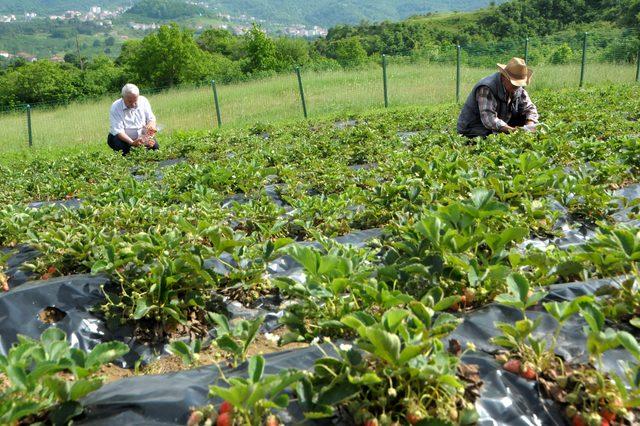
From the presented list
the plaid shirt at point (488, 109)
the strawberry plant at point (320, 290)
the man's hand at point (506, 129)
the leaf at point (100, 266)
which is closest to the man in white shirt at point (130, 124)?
the plaid shirt at point (488, 109)

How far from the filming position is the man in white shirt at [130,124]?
912 centimetres

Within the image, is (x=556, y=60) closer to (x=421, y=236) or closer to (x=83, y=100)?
(x=83, y=100)

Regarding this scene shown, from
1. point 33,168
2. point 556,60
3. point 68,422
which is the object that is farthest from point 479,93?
point 556,60

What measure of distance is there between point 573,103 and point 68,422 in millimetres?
10518

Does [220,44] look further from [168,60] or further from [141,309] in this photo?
[141,309]

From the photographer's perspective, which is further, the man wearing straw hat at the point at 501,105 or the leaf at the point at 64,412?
the man wearing straw hat at the point at 501,105

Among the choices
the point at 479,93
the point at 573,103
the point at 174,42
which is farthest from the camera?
the point at 174,42

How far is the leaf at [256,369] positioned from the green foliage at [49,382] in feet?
1.54

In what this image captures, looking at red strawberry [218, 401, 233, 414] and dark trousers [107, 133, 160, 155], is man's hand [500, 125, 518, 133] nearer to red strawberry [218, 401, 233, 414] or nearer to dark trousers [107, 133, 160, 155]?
dark trousers [107, 133, 160, 155]

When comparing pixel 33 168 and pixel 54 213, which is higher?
pixel 54 213

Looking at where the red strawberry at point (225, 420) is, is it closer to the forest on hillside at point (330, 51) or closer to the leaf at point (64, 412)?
the leaf at point (64, 412)

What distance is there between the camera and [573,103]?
410 inches

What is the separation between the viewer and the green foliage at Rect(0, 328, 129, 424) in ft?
5.47

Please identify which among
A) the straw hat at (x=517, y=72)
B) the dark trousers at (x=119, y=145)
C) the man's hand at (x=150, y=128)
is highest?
the straw hat at (x=517, y=72)
